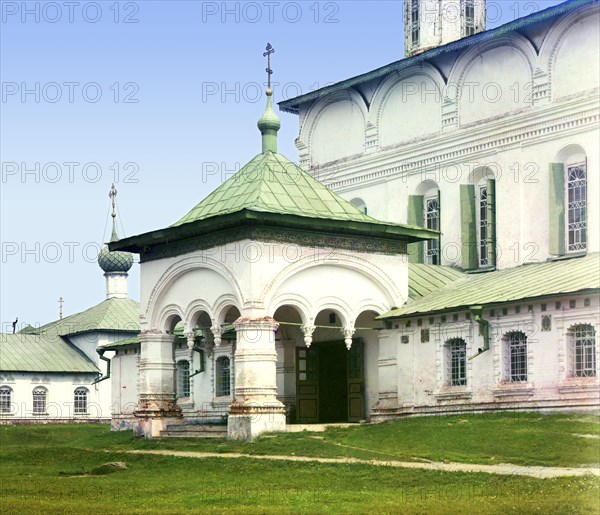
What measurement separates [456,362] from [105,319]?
2478 cm

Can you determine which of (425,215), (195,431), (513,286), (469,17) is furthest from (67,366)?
(513,286)

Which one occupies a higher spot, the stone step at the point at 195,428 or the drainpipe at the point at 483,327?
the drainpipe at the point at 483,327

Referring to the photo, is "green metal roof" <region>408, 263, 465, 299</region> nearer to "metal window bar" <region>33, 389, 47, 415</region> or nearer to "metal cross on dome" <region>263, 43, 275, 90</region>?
"metal cross on dome" <region>263, 43, 275, 90</region>

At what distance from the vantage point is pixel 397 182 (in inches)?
1147

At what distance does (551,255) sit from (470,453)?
817 cm

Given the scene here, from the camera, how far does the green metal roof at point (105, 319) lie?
45.2 meters

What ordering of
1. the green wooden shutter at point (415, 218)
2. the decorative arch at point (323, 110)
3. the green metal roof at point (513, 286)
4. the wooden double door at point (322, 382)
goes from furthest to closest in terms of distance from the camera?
the decorative arch at point (323, 110)
the green wooden shutter at point (415, 218)
the wooden double door at point (322, 382)
the green metal roof at point (513, 286)

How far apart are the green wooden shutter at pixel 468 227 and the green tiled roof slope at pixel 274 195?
12.0ft

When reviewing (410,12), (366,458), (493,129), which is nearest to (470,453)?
(366,458)

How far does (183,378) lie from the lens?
30.6 m

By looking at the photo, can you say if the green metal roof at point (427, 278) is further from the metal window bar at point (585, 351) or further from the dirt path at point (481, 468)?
the dirt path at point (481, 468)

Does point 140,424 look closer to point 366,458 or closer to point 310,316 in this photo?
point 310,316

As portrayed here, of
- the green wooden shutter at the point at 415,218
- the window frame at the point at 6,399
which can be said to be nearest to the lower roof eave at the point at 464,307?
the green wooden shutter at the point at 415,218

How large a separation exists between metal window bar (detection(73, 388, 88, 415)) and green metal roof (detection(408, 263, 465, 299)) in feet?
69.5
